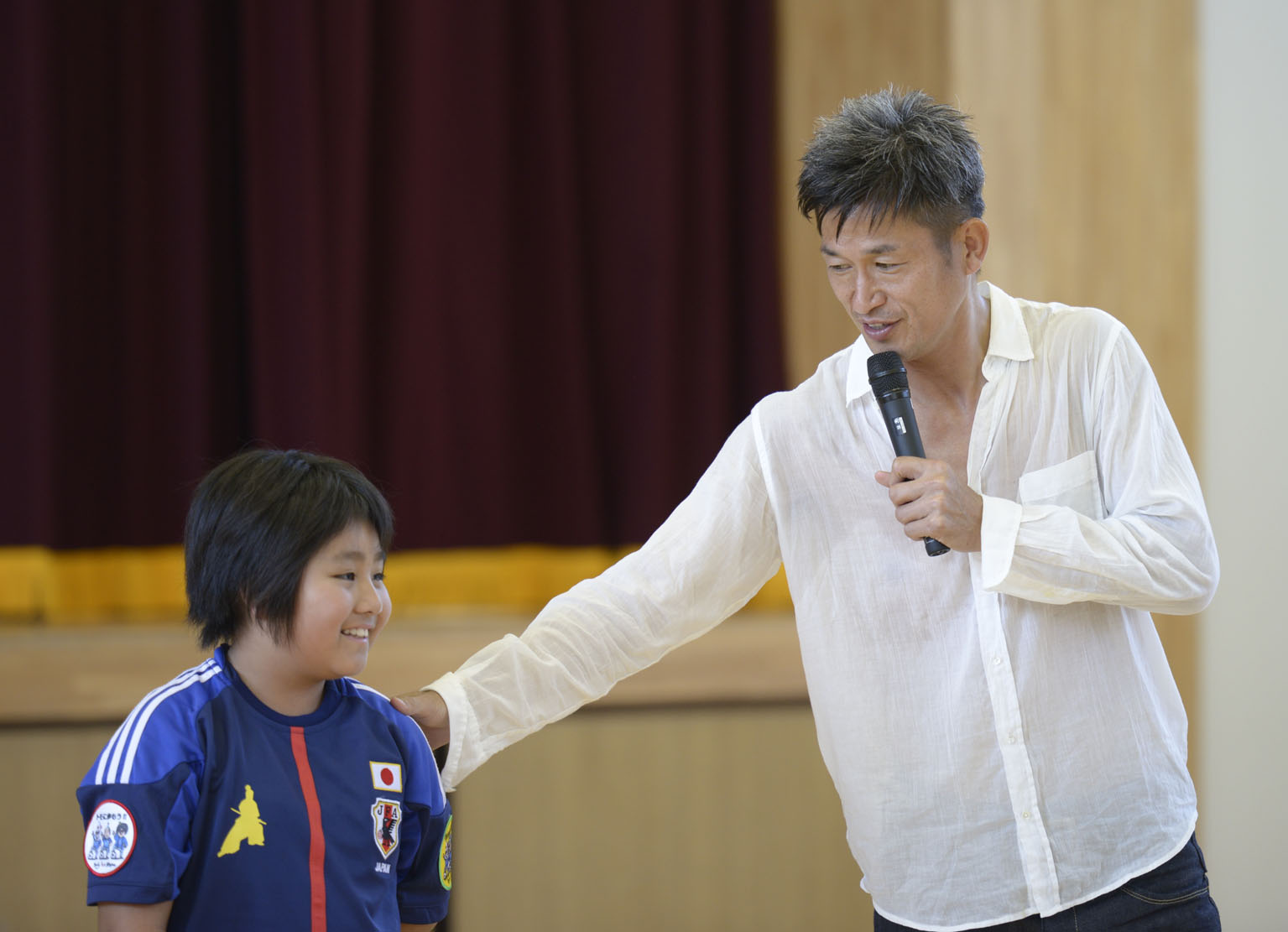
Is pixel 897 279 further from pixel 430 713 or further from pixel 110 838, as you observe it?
pixel 110 838

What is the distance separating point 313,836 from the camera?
45.4 inches

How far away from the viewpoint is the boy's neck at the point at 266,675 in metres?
1.21

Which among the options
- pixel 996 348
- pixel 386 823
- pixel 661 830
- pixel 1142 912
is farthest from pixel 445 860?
pixel 661 830

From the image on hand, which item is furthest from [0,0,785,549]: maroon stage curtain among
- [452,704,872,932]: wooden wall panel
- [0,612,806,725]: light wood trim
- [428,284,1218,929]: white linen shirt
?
[428,284,1218,929]: white linen shirt

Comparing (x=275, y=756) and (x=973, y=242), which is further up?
(x=973, y=242)

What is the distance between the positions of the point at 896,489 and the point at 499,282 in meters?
1.94

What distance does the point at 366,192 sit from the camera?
9.63 feet

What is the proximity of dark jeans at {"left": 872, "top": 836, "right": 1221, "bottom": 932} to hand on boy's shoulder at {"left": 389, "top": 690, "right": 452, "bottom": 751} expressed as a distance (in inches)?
25.8

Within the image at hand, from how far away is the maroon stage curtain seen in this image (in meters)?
2.84

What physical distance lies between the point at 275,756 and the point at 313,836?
0.29 feet

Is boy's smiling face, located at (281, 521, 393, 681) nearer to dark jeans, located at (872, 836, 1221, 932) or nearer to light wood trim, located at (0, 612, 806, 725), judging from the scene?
dark jeans, located at (872, 836, 1221, 932)

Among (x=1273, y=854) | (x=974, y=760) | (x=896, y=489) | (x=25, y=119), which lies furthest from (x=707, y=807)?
(x=25, y=119)

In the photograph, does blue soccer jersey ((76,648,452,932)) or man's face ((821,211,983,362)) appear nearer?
blue soccer jersey ((76,648,452,932))

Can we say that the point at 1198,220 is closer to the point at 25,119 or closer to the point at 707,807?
the point at 707,807
